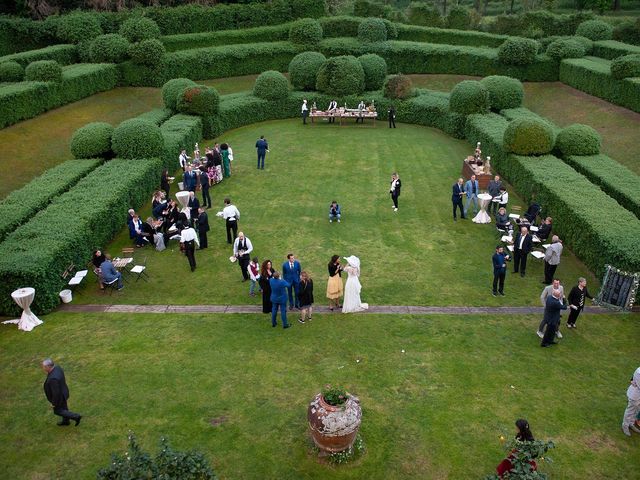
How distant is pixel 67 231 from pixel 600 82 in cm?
2943

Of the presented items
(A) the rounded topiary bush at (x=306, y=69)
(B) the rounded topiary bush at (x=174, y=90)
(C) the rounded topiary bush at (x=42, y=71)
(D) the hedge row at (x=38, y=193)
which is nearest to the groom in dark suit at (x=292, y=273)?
(D) the hedge row at (x=38, y=193)

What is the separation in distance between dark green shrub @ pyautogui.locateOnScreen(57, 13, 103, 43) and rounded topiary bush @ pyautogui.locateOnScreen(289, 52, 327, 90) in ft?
44.8

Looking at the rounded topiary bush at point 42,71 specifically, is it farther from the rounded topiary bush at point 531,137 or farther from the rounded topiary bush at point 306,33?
the rounded topiary bush at point 531,137

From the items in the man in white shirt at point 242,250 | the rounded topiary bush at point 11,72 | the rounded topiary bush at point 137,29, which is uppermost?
the rounded topiary bush at point 137,29

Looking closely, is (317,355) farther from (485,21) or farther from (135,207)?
(485,21)

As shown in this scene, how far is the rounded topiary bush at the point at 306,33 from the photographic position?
135ft

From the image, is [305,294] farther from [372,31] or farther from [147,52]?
[372,31]

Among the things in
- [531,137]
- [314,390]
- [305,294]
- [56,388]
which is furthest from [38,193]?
[531,137]

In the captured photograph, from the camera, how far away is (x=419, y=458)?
354 inches

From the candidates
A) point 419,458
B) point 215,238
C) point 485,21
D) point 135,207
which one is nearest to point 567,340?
point 419,458

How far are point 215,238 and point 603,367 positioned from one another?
11.9 meters

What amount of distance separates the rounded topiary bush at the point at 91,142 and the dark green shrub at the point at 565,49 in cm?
3024

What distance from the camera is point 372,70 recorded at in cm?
3503

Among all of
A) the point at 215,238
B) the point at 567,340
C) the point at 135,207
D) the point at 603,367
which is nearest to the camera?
the point at 603,367
